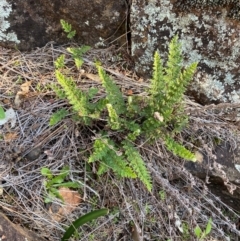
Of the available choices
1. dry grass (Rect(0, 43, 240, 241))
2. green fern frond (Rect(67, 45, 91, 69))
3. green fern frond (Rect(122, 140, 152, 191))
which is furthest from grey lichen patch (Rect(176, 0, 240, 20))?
green fern frond (Rect(122, 140, 152, 191))

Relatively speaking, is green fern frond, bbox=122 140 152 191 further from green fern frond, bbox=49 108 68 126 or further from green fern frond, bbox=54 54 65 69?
green fern frond, bbox=54 54 65 69

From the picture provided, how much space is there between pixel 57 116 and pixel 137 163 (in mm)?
574

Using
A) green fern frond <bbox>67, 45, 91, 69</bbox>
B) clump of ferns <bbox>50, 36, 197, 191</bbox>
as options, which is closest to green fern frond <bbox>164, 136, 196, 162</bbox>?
clump of ferns <bbox>50, 36, 197, 191</bbox>

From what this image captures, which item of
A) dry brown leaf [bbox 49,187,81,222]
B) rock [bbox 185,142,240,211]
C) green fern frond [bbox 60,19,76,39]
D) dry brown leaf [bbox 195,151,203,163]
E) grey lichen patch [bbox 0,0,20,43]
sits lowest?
rock [bbox 185,142,240,211]

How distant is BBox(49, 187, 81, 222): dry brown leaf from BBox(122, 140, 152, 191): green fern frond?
42cm

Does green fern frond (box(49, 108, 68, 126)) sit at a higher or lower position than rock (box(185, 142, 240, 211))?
higher

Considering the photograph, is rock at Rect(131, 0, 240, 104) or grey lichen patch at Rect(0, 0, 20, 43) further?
grey lichen patch at Rect(0, 0, 20, 43)

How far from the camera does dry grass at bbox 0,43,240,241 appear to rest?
2443mm

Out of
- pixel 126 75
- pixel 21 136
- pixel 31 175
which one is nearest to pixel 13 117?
pixel 21 136

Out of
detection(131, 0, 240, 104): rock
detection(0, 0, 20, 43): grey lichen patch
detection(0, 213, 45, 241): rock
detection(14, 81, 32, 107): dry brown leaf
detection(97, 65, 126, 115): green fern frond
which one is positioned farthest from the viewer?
detection(0, 0, 20, 43): grey lichen patch

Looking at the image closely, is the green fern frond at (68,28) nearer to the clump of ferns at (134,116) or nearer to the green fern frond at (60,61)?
the green fern frond at (60,61)

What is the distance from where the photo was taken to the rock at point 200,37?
8.26ft

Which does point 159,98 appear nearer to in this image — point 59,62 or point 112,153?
point 112,153

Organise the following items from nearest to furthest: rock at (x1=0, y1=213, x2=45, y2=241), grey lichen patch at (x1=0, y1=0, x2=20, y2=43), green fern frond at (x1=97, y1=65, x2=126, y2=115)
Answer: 1. rock at (x1=0, y1=213, x2=45, y2=241)
2. green fern frond at (x1=97, y1=65, x2=126, y2=115)
3. grey lichen patch at (x1=0, y1=0, x2=20, y2=43)
